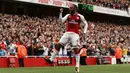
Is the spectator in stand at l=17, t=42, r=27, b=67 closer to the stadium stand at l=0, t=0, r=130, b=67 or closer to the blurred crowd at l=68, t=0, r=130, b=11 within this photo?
the stadium stand at l=0, t=0, r=130, b=67

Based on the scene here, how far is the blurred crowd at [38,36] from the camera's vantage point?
28036 mm

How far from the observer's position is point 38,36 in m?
33.1

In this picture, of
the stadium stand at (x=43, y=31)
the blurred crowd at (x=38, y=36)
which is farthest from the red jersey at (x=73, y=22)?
the stadium stand at (x=43, y=31)

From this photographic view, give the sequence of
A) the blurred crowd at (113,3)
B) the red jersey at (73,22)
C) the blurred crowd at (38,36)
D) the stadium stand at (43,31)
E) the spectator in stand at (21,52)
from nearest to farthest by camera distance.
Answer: the red jersey at (73,22), the spectator in stand at (21,52), the blurred crowd at (38,36), the stadium stand at (43,31), the blurred crowd at (113,3)

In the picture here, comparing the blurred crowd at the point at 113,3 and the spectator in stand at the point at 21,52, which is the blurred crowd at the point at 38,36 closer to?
the spectator in stand at the point at 21,52

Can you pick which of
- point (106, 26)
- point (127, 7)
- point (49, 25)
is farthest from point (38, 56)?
point (127, 7)

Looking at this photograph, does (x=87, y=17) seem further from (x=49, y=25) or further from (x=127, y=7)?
(x=49, y=25)

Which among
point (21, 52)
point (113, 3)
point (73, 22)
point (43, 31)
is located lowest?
point (21, 52)

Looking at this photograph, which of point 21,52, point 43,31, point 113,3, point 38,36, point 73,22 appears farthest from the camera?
point 113,3

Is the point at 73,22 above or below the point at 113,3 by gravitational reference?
above

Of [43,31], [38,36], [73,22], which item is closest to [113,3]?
[43,31]

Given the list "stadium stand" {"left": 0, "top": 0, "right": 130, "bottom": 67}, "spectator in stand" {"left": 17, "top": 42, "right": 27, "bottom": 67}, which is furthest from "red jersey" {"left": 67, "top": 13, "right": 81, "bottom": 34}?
"stadium stand" {"left": 0, "top": 0, "right": 130, "bottom": 67}

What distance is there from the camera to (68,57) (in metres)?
30.1

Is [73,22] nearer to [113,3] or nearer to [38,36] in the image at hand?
[38,36]
